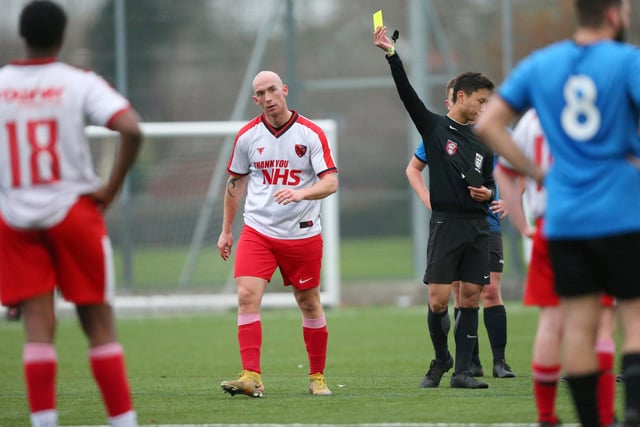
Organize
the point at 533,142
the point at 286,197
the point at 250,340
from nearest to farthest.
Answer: the point at 533,142 < the point at 286,197 < the point at 250,340

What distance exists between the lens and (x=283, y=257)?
822 centimetres

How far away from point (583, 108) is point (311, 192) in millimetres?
3199

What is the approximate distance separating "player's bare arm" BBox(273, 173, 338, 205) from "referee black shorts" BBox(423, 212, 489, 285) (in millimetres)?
931

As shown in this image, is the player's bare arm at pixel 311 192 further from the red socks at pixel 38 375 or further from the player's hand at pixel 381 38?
the red socks at pixel 38 375

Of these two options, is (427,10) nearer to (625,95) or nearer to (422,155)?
(422,155)

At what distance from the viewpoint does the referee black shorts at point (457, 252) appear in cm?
828

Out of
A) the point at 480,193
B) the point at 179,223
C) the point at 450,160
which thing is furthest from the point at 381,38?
the point at 179,223

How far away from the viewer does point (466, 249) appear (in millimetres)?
8352

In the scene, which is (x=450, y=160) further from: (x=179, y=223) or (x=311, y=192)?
(x=179, y=223)

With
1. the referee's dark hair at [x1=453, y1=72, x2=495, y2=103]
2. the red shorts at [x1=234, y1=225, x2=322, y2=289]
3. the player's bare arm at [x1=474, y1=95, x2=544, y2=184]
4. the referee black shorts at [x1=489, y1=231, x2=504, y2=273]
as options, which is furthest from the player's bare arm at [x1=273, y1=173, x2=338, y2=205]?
the player's bare arm at [x1=474, y1=95, x2=544, y2=184]

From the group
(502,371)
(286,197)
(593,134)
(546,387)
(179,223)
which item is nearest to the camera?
(593,134)

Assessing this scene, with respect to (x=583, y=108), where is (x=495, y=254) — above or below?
below

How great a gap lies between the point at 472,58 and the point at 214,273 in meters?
5.73

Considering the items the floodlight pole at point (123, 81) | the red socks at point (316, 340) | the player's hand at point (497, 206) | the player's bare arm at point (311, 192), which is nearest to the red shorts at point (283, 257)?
the red socks at point (316, 340)
